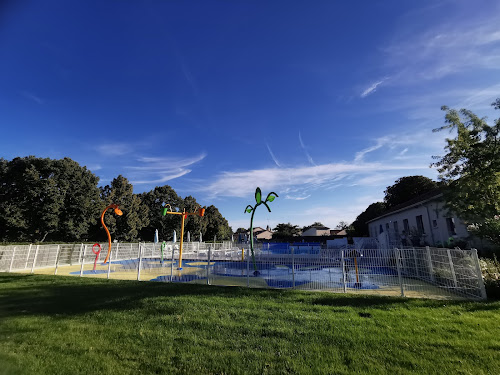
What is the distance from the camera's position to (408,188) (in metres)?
40.0

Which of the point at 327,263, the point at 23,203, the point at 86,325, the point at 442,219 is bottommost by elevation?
the point at 86,325

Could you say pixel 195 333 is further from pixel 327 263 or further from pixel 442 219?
pixel 442 219

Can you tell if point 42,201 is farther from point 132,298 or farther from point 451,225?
point 451,225

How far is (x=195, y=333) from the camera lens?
15.3 ft

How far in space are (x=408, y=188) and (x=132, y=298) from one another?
44378mm

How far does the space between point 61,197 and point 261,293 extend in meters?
25.5

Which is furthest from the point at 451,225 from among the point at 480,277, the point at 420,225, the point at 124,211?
the point at 124,211

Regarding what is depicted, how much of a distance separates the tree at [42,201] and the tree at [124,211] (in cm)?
336

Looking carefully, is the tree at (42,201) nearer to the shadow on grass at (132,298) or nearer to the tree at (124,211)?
the tree at (124,211)

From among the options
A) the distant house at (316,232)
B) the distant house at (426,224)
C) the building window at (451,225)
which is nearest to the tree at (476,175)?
the distant house at (426,224)

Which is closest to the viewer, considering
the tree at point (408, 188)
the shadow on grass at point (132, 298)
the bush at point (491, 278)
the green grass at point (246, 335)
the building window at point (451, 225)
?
the green grass at point (246, 335)

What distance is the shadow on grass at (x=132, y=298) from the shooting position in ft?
20.6

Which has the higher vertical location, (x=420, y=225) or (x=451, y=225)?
(x=420, y=225)

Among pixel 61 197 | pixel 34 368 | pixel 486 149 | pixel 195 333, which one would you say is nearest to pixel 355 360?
pixel 195 333
